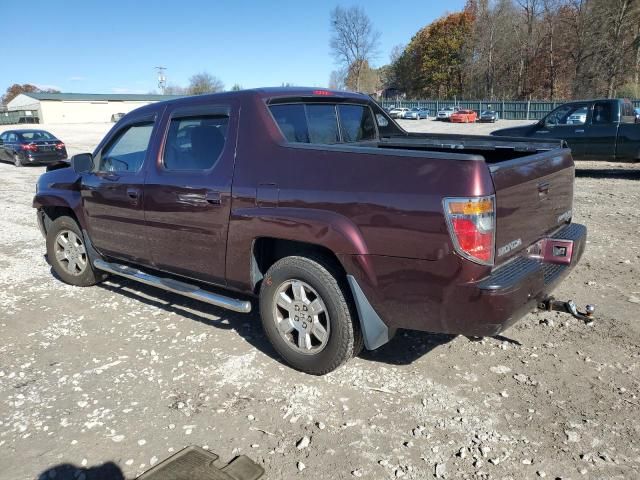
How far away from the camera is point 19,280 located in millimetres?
5891

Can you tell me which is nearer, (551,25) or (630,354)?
(630,354)

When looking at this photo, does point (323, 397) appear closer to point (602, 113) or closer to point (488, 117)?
point (602, 113)

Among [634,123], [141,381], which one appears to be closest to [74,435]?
[141,381]

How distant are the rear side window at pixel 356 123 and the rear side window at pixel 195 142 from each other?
1105 millimetres

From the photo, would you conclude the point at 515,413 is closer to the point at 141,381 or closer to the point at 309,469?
the point at 309,469

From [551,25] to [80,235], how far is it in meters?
62.9

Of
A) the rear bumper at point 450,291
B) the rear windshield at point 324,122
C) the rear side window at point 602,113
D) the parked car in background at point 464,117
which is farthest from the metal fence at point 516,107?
the rear bumper at point 450,291

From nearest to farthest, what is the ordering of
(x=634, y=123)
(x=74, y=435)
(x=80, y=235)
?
(x=74, y=435), (x=80, y=235), (x=634, y=123)

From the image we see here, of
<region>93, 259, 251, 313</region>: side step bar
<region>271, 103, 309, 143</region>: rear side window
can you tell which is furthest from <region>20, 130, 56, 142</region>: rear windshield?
<region>271, 103, 309, 143</region>: rear side window

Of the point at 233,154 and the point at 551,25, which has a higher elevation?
the point at 551,25

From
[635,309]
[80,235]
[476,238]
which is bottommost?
[635,309]

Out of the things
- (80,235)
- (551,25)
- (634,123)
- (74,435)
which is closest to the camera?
(74,435)

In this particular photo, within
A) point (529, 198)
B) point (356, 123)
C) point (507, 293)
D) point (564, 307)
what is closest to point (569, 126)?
point (356, 123)

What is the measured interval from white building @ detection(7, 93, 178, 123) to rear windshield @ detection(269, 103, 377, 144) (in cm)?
6830
